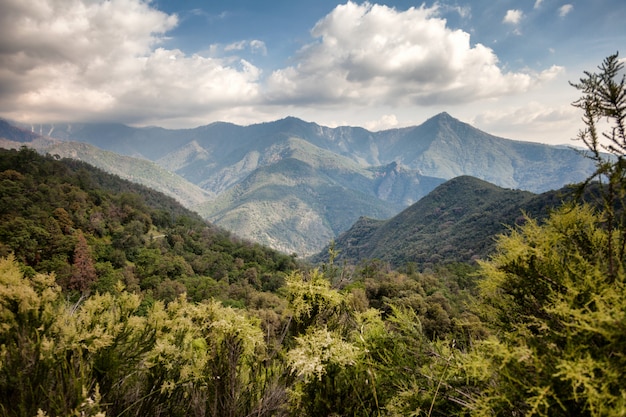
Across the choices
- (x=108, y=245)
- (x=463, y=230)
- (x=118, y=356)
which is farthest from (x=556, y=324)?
(x=463, y=230)

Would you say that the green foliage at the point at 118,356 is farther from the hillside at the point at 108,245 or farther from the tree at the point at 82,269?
the tree at the point at 82,269

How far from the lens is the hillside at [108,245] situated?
47.7m

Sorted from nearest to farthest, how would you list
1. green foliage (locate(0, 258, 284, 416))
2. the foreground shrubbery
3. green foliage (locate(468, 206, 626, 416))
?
green foliage (locate(468, 206, 626, 416)) → the foreground shrubbery → green foliage (locate(0, 258, 284, 416))

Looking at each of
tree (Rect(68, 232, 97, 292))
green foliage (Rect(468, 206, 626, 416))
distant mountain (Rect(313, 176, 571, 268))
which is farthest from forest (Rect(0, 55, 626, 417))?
distant mountain (Rect(313, 176, 571, 268))

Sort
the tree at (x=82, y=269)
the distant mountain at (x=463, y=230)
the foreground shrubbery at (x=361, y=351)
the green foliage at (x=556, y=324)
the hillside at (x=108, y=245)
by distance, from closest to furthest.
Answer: the green foliage at (x=556, y=324)
the foreground shrubbery at (x=361, y=351)
the tree at (x=82, y=269)
the hillside at (x=108, y=245)
the distant mountain at (x=463, y=230)

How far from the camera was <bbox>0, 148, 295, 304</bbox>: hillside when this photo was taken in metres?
47.7

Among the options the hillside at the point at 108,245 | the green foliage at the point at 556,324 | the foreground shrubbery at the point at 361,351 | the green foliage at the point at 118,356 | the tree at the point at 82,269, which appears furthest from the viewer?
the hillside at the point at 108,245

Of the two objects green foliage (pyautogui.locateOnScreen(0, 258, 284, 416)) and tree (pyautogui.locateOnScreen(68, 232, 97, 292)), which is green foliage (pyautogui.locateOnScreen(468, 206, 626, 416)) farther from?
tree (pyautogui.locateOnScreen(68, 232, 97, 292))

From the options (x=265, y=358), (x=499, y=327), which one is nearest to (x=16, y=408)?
(x=265, y=358)

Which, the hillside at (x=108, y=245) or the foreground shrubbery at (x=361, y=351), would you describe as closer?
the foreground shrubbery at (x=361, y=351)

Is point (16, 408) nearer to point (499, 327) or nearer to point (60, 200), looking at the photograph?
point (499, 327)

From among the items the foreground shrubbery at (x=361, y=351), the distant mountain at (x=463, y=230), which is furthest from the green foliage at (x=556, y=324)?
the distant mountain at (x=463, y=230)

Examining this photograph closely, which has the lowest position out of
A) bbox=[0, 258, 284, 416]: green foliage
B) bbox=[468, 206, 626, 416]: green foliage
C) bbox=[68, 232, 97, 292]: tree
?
bbox=[68, 232, 97, 292]: tree

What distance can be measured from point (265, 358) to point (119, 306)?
3328 millimetres
